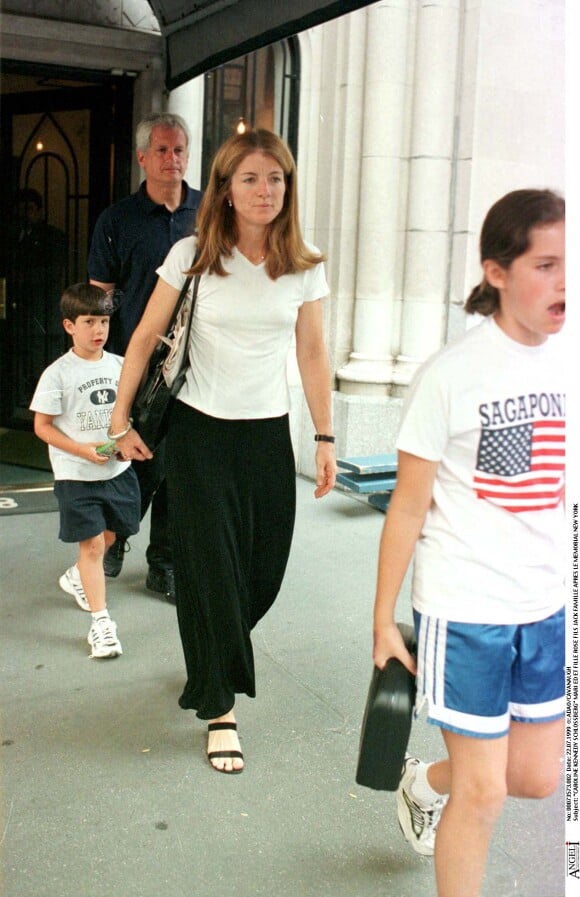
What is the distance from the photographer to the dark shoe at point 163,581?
13.2ft

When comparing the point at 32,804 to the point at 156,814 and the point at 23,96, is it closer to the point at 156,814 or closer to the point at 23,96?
the point at 156,814

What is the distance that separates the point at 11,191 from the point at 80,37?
1527 millimetres

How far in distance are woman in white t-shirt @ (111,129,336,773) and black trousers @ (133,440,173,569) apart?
3.78 ft

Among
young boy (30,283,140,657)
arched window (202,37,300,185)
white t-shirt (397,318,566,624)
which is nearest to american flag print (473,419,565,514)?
white t-shirt (397,318,566,624)

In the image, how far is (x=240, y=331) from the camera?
2.66m

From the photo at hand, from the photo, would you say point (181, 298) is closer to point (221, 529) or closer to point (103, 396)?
point (221, 529)

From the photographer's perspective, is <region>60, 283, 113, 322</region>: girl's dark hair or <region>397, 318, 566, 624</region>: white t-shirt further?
<region>60, 283, 113, 322</region>: girl's dark hair

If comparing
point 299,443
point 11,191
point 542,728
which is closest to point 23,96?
point 11,191

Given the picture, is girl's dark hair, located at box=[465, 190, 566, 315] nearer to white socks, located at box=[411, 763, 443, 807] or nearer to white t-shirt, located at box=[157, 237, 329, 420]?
white t-shirt, located at box=[157, 237, 329, 420]

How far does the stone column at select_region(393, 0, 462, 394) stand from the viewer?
2.83m

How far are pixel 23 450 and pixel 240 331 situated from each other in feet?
14.3

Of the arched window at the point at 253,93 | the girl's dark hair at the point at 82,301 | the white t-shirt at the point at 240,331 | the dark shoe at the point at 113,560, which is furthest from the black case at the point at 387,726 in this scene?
the arched window at the point at 253,93

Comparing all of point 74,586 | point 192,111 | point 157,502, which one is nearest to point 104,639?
point 74,586

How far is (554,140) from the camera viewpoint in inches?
78.1
